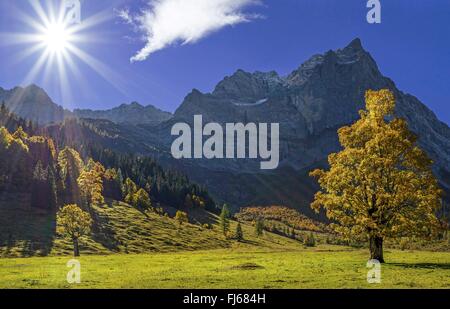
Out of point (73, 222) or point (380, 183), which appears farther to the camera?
point (73, 222)

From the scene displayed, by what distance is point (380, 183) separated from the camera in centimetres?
4884

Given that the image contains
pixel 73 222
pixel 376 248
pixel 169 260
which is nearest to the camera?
pixel 376 248

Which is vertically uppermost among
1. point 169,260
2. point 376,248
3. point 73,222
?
point 73,222

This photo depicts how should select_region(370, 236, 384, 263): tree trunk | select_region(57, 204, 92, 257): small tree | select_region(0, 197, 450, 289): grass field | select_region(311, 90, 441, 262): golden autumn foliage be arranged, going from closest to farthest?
select_region(0, 197, 450, 289): grass field
select_region(311, 90, 441, 262): golden autumn foliage
select_region(370, 236, 384, 263): tree trunk
select_region(57, 204, 92, 257): small tree

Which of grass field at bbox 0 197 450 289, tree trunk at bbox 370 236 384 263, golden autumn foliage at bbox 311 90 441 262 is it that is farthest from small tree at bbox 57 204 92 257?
tree trunk at bbox 370 236 384 263

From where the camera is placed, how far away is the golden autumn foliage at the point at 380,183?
4756 cm

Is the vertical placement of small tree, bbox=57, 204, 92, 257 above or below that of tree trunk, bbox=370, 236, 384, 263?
above

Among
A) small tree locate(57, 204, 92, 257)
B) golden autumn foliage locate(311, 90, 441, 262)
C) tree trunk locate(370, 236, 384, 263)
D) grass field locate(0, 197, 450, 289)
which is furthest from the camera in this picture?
small tree locate(57, 204, 92, 257)

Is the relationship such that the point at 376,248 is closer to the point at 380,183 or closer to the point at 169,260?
the point at 380,183

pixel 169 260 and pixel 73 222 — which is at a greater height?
pixel 73 222

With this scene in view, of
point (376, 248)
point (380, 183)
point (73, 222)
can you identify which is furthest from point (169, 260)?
point (73, 222)

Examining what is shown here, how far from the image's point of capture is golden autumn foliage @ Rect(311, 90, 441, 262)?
47.6 meters

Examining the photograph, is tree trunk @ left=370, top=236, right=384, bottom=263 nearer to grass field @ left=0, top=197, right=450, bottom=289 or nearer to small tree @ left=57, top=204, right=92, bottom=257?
grass field @ left=0, top=197, right=450, bottom=289
